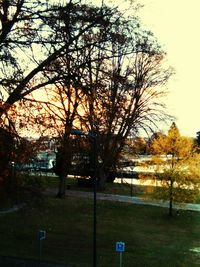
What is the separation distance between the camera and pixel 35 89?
18.2 metres

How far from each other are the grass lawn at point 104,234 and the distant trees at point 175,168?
4.95 feet

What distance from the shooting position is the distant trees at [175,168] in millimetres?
42500

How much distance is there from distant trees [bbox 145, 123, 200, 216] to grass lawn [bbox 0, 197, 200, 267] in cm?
151

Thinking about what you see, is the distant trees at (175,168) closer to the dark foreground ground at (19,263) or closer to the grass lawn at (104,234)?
the grass lawn at (104,234)

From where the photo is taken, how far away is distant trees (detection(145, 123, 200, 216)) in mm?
42500

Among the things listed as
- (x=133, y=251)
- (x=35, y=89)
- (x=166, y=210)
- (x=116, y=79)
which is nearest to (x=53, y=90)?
(x=35, y=89)

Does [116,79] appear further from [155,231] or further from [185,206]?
[185,206]

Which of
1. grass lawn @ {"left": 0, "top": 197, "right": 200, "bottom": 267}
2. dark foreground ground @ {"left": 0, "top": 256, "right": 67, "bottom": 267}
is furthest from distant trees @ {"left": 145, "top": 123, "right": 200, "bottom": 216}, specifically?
dark foreground ground @ {"left": 0, "top": 256, "right": 67, "bottom": 267}

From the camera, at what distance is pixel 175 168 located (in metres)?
43.6

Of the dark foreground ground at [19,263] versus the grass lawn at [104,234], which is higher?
the grass lawn at [104,234]

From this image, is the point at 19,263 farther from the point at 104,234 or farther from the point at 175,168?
the point at 175,168

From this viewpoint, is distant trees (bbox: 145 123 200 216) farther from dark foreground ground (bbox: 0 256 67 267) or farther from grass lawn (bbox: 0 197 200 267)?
dark foreground ground (bbox: 0 256 67 267)

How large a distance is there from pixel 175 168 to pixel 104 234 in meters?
12.9

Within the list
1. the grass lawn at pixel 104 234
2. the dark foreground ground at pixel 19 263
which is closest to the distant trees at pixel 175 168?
the grass lawn at pixel 104 234
